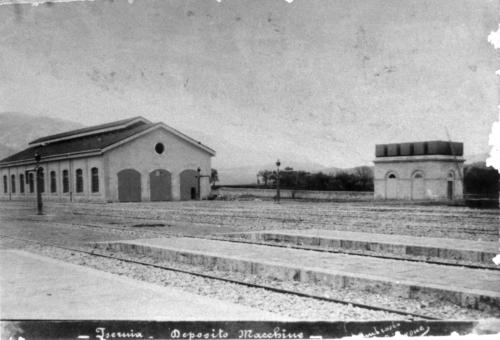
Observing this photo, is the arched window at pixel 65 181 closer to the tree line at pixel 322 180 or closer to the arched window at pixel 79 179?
the arched window at pixel 79 179

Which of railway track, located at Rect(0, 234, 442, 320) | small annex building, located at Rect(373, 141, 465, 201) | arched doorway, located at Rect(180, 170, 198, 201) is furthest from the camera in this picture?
arched doorway, located at Rect(180, 170, 198, 201)

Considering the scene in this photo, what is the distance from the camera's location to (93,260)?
28.7ft

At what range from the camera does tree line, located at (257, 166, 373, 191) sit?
18120 mm

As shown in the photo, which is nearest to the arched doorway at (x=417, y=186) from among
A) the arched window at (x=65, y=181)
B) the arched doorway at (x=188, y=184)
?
the arched doorway at (x=188, y=184)

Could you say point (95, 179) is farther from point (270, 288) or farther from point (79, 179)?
point (270, 288)

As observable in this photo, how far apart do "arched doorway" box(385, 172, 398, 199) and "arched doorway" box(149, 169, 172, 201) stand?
14.2 metres

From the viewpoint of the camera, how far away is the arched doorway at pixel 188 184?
33125 millimetres

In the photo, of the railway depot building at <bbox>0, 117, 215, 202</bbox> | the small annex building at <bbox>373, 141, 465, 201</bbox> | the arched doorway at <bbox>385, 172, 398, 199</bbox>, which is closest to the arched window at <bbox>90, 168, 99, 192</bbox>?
the railway depot building at <bbox>0, 117, 215, 202</bbox>

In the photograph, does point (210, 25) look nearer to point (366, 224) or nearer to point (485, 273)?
point (485, 273)

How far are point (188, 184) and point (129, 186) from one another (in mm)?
4193

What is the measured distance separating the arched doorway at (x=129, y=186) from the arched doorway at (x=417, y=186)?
16390 millimetres

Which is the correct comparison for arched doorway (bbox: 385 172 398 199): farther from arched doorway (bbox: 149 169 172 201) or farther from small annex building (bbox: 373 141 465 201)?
arched doorway (bbox: 149 169 172 201)

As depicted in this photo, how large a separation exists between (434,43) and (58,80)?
536 cm

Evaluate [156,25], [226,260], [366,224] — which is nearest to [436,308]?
[226,260]
